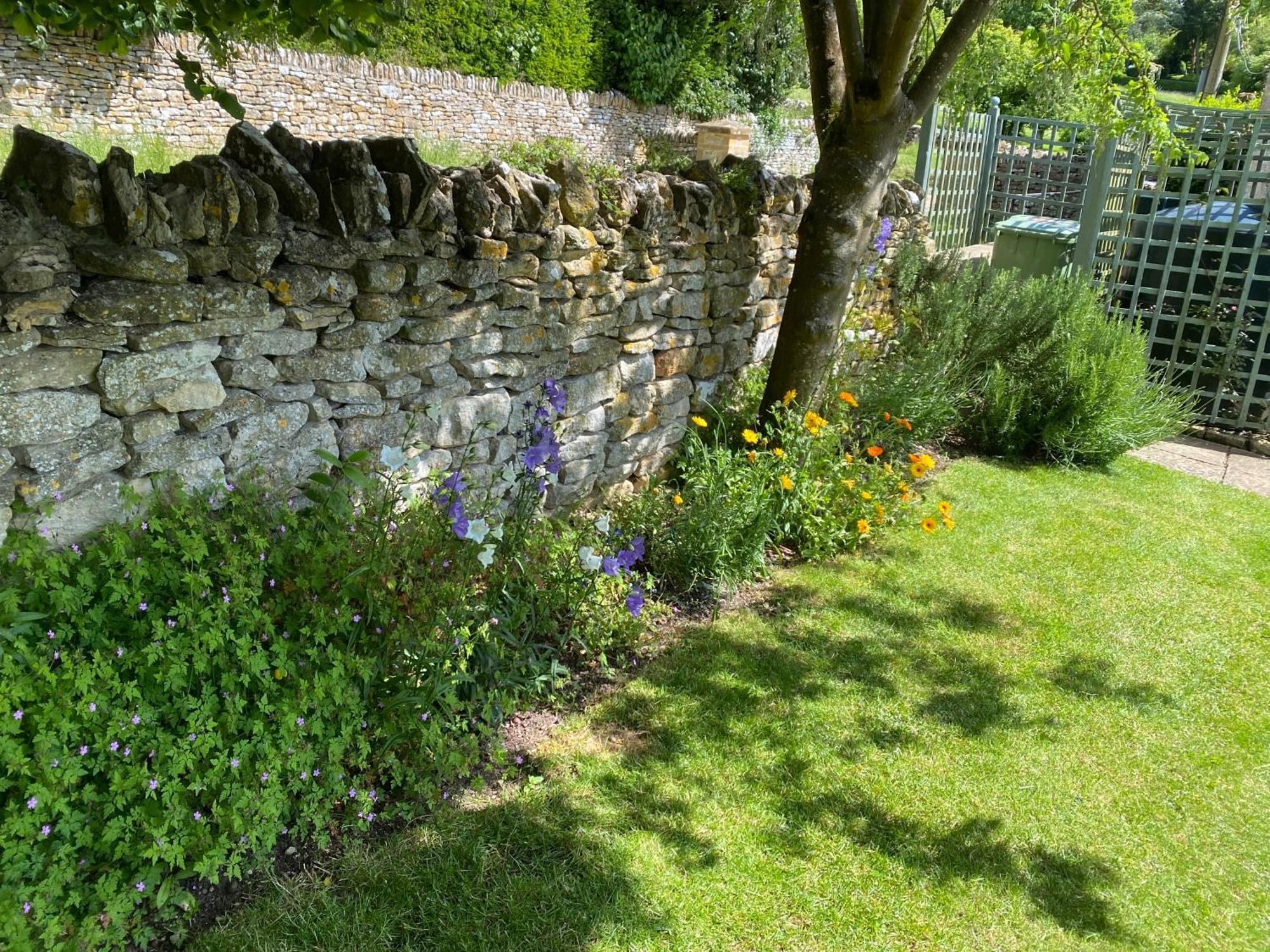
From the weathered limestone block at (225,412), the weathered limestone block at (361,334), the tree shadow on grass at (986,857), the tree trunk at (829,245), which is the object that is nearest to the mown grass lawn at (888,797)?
the tree shadow on grass at (986,857)

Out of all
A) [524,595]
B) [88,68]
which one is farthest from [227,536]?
[88,68]

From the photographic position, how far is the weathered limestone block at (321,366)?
9.33 feet

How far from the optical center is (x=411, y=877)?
2.39 meters

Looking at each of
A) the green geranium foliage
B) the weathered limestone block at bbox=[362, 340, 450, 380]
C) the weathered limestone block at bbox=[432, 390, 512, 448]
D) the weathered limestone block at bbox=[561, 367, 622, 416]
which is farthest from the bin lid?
the weathered limestone block at bbox=[362, 340, 450, 380]

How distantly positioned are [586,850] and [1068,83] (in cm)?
563

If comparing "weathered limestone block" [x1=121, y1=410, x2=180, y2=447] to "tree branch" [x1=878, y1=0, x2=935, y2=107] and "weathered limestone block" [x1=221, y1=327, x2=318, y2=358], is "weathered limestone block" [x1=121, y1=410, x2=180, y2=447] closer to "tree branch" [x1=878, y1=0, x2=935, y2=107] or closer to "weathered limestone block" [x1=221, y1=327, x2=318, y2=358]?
"weathered limestone block" [x1=221, y1=327, x2=318, y2=358]

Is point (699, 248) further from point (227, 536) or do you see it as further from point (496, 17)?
point (496, 17)

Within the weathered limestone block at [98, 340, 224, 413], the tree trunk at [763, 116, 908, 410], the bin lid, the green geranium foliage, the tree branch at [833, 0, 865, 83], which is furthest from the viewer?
the bin lid

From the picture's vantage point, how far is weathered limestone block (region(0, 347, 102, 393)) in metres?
2.19

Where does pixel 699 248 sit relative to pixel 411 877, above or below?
above

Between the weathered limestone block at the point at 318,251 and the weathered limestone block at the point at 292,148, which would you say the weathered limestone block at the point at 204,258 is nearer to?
the weathered limestone block at the point at 318,251

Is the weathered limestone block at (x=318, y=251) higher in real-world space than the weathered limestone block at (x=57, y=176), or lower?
lower

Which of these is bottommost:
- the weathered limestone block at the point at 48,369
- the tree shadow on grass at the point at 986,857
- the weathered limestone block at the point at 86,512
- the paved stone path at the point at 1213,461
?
the tree shadow on grass at the point at 986,857

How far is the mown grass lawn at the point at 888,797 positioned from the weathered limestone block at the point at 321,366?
1.47 metres
